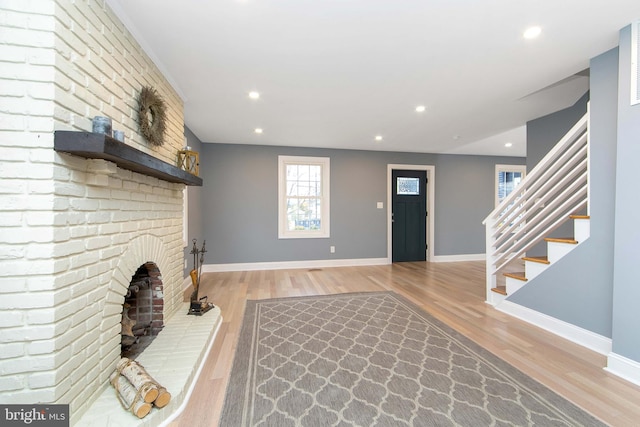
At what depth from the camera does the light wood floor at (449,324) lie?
159 cm

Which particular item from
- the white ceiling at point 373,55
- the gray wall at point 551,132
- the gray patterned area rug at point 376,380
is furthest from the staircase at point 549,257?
the white ceiling at point 373,55

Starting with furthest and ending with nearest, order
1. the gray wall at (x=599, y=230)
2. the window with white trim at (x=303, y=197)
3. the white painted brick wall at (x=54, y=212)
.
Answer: the window with white trim at (x=303, y=197)
the gray wall at (x=599, y=230)
the white painted brick wall at (x=54, y=212)

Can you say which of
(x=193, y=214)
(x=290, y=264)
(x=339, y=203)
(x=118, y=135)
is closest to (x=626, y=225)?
(x=118, y=135)

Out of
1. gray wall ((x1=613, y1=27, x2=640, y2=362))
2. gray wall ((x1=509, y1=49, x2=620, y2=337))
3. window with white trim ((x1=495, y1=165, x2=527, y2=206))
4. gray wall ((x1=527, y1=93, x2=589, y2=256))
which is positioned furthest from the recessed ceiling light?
window with white trim ((x1=495, y1=165, x2=527, y2=206))

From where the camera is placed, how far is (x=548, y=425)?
1.40 meters

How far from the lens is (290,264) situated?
514cm

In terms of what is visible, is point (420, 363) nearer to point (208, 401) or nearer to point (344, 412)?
point (344, 412)

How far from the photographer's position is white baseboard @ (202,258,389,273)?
15.9 feet

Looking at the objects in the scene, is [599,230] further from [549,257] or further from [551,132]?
[551,132]

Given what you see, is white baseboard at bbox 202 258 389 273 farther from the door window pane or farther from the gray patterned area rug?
the gray patterned area rug

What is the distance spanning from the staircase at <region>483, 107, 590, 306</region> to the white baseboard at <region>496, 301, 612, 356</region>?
0.58 feet

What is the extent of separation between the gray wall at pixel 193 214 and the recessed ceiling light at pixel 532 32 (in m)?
3.99

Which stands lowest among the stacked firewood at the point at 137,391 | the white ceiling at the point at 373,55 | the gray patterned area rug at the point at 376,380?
the gray patterned area rug at the point at 376,380

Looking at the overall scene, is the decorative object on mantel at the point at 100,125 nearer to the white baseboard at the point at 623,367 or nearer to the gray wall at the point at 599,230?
the gray wall at the point at 599,230
